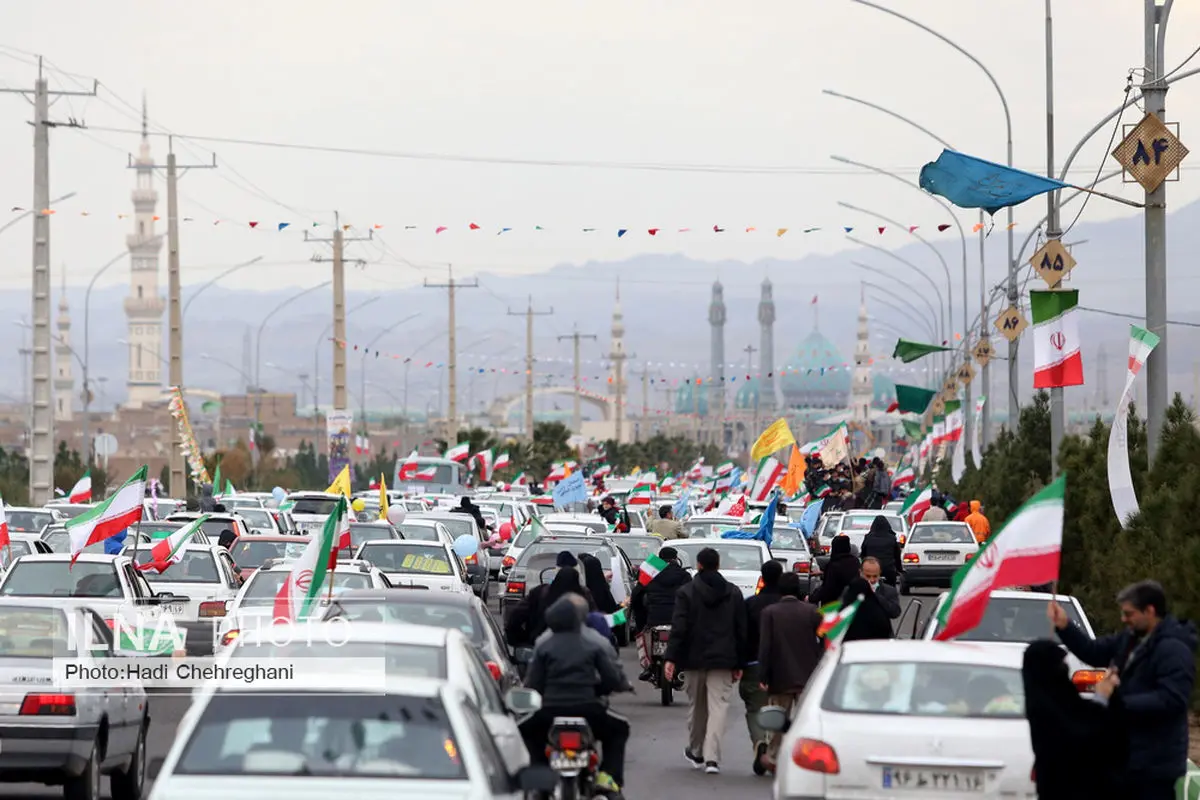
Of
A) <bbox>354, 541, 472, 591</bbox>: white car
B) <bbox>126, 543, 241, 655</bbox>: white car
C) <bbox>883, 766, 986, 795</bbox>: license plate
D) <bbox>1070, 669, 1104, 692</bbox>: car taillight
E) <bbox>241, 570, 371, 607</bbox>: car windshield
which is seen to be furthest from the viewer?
<bbox>354, 541, 472, 591</bbox>: white car

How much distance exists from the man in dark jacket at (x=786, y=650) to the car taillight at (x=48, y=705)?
4.95 m

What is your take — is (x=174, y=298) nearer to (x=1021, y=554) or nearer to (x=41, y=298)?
(x=41, y=298)

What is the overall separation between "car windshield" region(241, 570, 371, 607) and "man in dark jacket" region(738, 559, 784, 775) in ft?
14.1

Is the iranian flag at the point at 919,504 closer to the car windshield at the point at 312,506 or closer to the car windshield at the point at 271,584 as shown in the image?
the car windshield at the point at 312,506

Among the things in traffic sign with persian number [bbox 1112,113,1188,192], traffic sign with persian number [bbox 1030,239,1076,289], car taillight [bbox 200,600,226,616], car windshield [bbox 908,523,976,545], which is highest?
traffic sign with persian number [bbox 1112,113,1188,192]

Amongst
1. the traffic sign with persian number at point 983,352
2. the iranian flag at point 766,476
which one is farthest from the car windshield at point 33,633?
the traffic sign with persian number at point 983,352

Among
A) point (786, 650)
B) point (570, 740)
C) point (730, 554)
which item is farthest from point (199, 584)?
point (570, 740)

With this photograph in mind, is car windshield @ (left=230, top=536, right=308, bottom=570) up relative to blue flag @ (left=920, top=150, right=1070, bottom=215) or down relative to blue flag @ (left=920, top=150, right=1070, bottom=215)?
down

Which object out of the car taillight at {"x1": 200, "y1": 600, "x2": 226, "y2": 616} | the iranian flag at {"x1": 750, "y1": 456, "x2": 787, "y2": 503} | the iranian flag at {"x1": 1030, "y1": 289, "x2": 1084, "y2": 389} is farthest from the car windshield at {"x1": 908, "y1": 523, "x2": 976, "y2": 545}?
the car taillight at {"x1": 200, "y1": 600, "x2": 226, "y2": 616}

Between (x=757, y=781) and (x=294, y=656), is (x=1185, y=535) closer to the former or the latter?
(x=757, y=781)

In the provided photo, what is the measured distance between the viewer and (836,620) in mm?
13617

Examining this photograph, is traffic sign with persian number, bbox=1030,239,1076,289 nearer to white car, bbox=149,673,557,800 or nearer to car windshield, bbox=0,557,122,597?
car windshield, bbox=0,557,122,597

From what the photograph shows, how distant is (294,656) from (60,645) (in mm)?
4609

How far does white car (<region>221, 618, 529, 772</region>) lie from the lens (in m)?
9.18
